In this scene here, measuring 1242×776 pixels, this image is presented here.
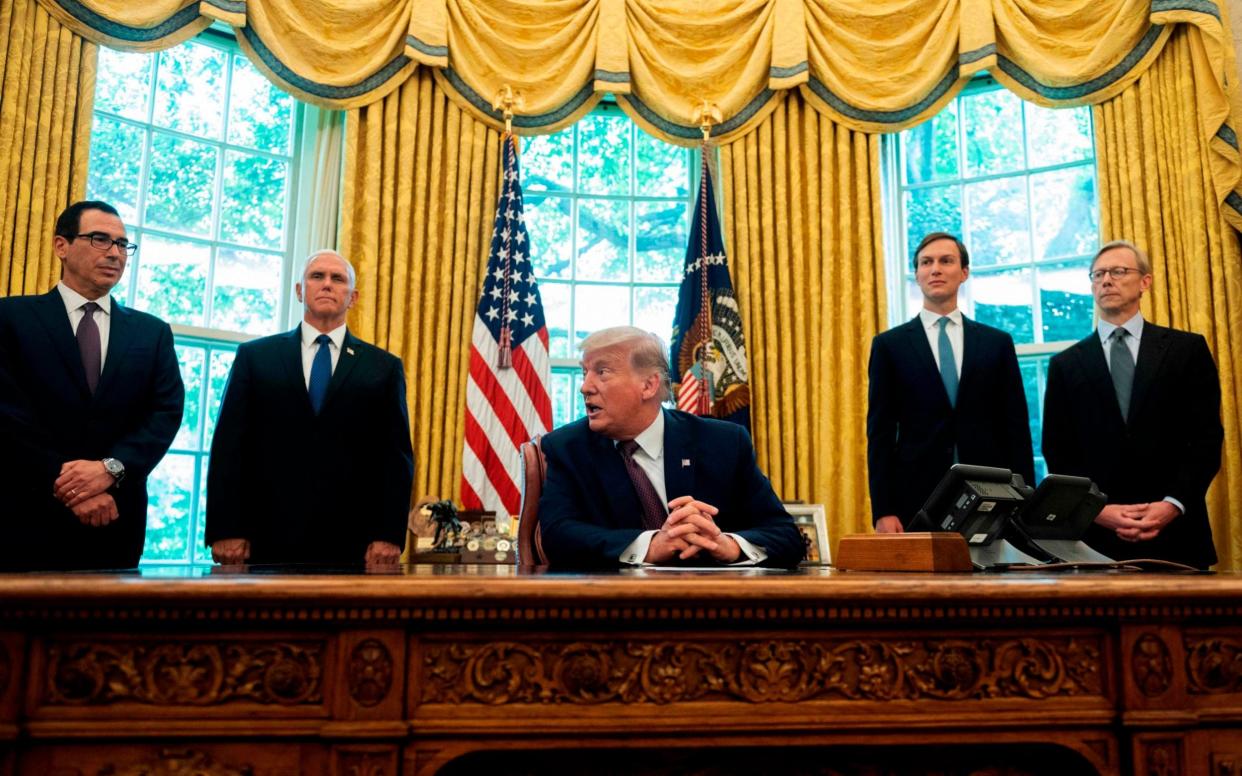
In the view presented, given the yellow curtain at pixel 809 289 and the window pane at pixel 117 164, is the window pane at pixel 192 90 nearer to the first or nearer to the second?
the window pane at pixel 117 164

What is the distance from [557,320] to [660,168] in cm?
108

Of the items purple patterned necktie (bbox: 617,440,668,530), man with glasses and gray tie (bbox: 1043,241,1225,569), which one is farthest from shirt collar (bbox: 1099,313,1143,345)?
purple patterned necktie (bbox: 617,440,668,530)

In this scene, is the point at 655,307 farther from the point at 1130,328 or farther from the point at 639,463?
the point at 639,463

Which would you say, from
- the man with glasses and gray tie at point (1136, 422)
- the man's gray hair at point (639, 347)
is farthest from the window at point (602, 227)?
the man's gray hair at point (639, 347)

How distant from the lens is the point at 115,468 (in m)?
2.75

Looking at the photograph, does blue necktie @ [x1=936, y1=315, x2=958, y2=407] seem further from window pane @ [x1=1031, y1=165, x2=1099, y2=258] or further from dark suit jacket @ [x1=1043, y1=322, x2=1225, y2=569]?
window pane @ [x1=1031, y1=165, x2=1099, y2=258]

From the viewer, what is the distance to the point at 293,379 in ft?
A: 10.2

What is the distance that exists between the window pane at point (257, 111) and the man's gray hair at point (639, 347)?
343 cm

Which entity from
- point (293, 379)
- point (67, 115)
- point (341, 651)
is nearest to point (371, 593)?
point (341, 651)

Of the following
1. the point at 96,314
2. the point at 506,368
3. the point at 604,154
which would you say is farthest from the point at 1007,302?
the point at 96,314

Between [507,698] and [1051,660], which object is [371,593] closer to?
[507,698]

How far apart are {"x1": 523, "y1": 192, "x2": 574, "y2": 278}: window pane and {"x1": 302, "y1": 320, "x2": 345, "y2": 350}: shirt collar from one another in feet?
7.33

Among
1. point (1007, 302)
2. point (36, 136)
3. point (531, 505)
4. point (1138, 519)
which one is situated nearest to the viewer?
point (531, 505)

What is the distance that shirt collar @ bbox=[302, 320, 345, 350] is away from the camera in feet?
10.7
